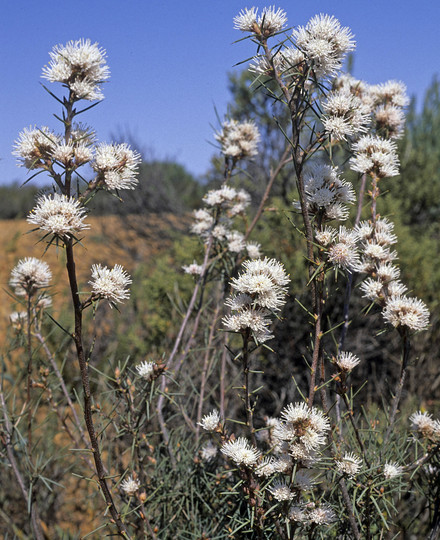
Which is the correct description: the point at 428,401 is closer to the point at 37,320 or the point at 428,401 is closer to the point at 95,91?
the point at 37,320

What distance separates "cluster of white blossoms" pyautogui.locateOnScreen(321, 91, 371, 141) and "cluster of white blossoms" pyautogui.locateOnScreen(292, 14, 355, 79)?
9 centimetres

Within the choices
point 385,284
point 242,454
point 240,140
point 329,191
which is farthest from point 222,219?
point 242,454

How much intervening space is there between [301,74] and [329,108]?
0.17 m

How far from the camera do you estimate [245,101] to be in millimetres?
8609

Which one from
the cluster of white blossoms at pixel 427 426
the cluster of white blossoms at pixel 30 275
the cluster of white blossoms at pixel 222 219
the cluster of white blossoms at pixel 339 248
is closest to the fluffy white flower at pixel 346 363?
the cluster of white blossoms at pixel 339 248

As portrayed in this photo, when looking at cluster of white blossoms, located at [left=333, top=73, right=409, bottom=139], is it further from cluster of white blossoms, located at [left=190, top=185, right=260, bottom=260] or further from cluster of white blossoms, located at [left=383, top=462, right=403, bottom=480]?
cluster of white blossoms, located at [left=383, top=462, right=403, bottom=480]

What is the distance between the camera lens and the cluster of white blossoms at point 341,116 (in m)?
1.40

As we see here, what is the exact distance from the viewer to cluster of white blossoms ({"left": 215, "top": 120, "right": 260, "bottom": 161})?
241 cm

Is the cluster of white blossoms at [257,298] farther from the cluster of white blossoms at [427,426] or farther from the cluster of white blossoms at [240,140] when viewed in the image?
the cluster of white blossoms at [240,140]

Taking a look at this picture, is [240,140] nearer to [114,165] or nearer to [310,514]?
[114,165]

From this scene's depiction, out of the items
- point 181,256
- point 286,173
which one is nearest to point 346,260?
point 181,256

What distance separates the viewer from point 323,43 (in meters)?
1.31

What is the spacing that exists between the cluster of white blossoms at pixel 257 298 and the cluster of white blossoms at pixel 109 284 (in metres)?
0.29

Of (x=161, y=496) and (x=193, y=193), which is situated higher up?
(x=193, y=193)
